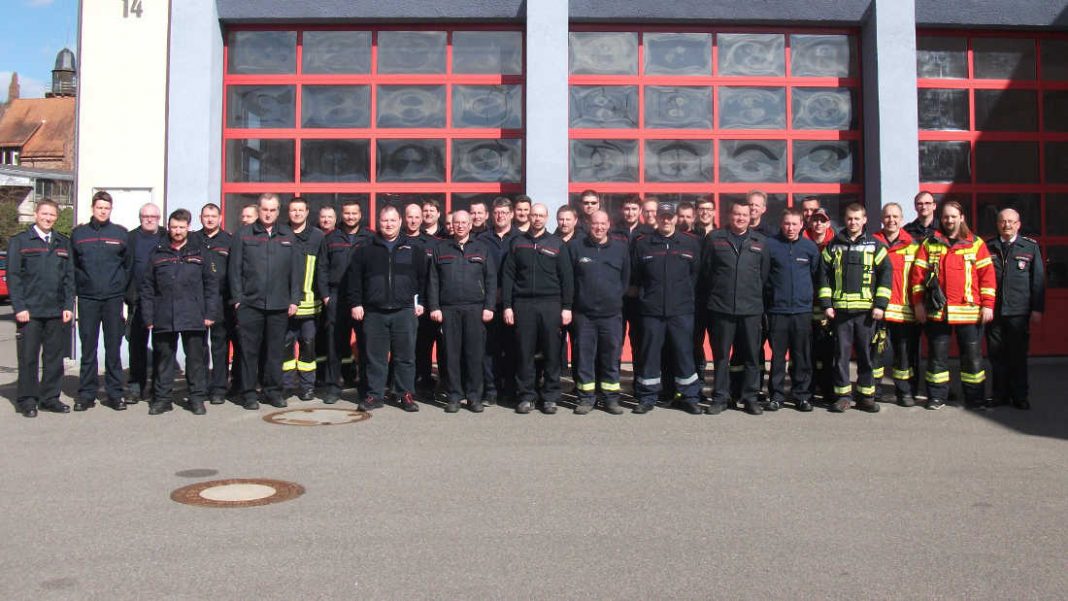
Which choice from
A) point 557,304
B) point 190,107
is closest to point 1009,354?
point 557,304

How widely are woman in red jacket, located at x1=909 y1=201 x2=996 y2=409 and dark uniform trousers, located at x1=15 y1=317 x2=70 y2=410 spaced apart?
25.5 ft

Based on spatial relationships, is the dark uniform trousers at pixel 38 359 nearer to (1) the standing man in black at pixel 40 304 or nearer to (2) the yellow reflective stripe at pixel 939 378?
(1) the standing man in black at pixel 40 304

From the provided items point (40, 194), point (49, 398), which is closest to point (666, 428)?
point (49, 398)

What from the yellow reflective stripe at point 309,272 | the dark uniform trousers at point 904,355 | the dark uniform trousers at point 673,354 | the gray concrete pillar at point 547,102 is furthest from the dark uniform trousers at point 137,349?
the dark uniform trousers at point 904,355

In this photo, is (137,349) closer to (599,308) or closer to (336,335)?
(336,335)

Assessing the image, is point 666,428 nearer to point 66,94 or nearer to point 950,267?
point 950,267

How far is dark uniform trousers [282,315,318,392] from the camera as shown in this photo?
9875 millimetres

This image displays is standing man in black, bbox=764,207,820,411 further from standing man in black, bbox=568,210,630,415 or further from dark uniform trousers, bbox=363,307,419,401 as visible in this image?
dark uniform trousers, bbox=363,307,419,401

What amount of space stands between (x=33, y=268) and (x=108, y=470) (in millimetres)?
3194

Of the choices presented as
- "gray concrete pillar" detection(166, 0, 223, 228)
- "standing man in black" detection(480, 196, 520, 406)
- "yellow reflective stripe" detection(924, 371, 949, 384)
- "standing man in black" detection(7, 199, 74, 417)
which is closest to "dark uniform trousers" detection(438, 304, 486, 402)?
"standing man in black" detection(480, 196, 520, 406)

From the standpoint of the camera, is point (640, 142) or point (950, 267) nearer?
point (950, 267)

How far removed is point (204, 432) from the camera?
8000mm

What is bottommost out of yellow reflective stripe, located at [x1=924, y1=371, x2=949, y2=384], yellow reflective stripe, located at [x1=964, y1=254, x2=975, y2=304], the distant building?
yellow reflective stripe, located at [x1=924, y1=371, x2=949, y2=384]

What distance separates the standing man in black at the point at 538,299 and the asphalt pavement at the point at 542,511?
1.93 ft
